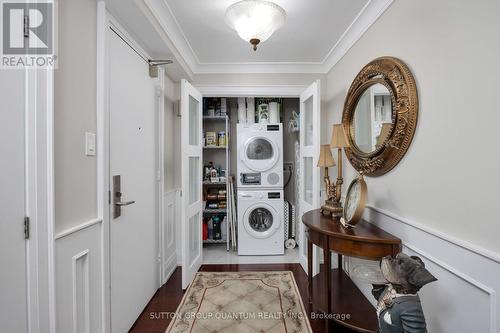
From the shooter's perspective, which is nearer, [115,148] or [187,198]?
[115,148]

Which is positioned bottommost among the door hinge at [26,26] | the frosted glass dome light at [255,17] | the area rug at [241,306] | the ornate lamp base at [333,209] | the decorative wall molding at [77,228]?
the area rug at [241,306]

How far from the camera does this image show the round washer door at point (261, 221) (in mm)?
3213

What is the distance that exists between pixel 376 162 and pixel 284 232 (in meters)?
1.93

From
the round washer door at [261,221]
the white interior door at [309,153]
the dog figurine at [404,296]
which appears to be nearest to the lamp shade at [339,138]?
the white interior door at [309,153]

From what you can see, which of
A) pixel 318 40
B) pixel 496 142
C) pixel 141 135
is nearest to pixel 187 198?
pixel 141 135

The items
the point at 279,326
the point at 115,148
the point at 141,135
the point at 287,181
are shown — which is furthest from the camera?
the point at 287,181

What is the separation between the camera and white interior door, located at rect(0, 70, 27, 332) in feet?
2.97

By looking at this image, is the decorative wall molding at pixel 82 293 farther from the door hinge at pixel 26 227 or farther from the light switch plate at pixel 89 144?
the light switch plate at pixel 89 144

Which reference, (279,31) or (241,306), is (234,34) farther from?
(241,306)

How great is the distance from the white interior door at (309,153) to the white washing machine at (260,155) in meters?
0.42

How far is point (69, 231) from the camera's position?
1.16m

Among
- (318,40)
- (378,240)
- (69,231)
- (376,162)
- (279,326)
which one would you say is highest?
(318,40)

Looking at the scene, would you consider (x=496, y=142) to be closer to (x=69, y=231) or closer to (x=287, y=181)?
(x=69, y=231)

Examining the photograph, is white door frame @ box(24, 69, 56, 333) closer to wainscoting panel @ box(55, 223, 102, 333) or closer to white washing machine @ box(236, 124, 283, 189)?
wainscoting panel @ box(55, 223, 102, 333)
